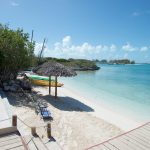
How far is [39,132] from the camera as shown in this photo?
22.6 ft

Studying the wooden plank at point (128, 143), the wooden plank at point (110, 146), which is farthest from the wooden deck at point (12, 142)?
the wooden plank at point (128, 143)

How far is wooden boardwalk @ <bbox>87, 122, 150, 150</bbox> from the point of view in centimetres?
531

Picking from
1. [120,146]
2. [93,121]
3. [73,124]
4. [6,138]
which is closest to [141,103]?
[93,121]

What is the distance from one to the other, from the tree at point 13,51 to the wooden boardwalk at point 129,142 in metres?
10.1

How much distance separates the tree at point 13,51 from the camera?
44.3 ft

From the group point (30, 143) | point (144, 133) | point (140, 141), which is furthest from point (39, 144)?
point (144, 133)

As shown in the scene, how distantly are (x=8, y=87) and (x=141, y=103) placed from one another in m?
9.44

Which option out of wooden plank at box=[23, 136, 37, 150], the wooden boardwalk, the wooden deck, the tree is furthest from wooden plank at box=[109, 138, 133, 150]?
the tree

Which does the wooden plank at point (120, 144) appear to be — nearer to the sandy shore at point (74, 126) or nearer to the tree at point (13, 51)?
the sandy shore at point (74, 126)

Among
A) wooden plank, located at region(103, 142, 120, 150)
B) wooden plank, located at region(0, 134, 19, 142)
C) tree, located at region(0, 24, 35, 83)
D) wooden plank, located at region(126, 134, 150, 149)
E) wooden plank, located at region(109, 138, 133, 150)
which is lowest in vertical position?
wooden plank, located at region(103, 142, 120, 150)

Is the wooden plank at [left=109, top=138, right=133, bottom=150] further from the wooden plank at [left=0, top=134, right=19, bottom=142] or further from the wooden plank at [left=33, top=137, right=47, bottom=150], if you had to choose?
the wooden plank at [left=0, top=134, right=19, bottom=142]

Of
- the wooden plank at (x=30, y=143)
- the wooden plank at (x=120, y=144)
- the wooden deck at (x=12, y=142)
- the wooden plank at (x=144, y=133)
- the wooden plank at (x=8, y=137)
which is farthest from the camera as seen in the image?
the wooden plank at (x=144, y=133)

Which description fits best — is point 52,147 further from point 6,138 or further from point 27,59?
point 27,59

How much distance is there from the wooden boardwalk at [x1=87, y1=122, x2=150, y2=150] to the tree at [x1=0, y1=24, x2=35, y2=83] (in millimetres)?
10076
